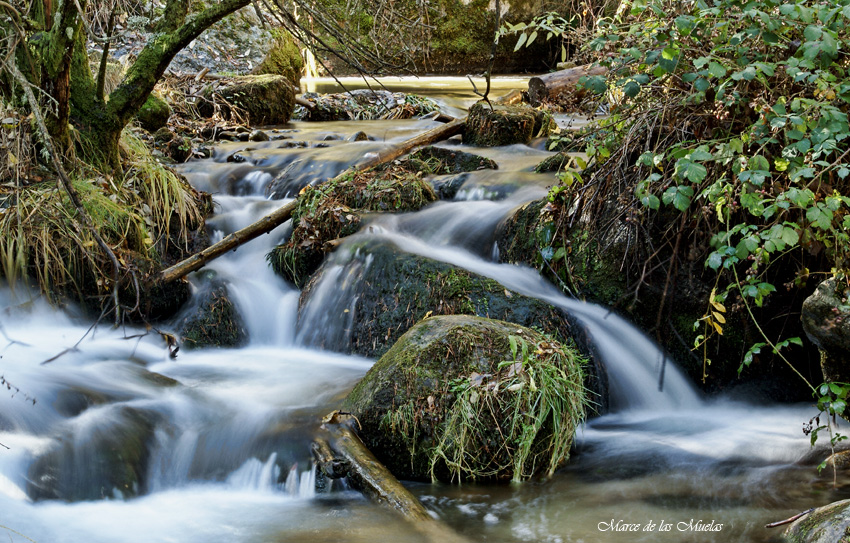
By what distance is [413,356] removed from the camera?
374cm

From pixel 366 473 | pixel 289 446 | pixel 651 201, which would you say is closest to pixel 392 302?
pixel 289 446

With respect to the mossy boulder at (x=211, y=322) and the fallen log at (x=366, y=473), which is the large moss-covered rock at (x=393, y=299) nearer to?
the mossy boulder at (x=211, y=322)

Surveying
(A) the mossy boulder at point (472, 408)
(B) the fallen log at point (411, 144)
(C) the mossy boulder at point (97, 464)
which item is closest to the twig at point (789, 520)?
(A) the mossy boulder at point (472, 408)

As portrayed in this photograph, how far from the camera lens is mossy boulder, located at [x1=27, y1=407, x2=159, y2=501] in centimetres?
334

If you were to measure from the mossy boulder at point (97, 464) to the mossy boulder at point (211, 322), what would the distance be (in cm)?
137

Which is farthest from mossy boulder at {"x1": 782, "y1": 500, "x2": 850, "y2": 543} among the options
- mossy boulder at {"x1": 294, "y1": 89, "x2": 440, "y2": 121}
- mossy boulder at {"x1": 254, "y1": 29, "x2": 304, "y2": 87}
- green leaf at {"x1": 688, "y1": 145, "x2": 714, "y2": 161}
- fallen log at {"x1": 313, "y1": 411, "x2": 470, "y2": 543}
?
mossy boulder at {"x1": 254, "y1": 29, "x2": 304, "y2": 87}

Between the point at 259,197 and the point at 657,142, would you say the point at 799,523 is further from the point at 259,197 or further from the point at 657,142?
the point at 259,197

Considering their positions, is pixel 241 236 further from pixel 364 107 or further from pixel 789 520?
pixel 364 107

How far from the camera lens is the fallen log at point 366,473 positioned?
10.2ft

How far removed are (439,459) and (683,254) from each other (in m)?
1.94

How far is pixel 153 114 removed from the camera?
812 centimetres

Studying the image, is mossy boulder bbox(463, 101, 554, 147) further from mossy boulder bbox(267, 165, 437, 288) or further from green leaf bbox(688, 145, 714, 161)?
green leaf bbox(688, 145, 714, 161)

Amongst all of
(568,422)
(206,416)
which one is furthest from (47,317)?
(568,422)

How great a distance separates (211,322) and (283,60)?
340 inches
